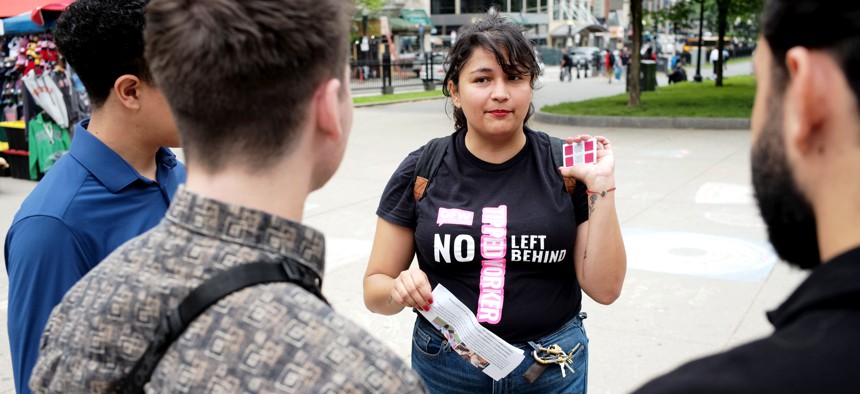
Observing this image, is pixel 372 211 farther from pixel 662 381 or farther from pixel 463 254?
pixel 662 381

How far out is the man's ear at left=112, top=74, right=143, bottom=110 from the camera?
81.5 inches

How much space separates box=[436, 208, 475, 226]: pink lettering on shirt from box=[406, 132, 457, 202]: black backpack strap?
13 cm

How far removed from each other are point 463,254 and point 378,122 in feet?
50.4

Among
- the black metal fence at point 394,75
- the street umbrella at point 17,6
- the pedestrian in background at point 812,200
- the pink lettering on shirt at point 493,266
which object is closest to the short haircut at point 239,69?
the pedestrian in background at point 812,200

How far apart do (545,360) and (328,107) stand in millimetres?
1461

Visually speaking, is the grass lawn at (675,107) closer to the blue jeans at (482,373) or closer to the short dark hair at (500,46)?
the short dark hair at (500,46)

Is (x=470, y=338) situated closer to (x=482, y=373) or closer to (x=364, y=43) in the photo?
(x=482, y=373)

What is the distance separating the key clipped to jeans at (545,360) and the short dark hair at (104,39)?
1411mm

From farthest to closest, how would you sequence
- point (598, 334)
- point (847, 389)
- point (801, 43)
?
point (598, 334)
point (801, 43)
point (847, 389)

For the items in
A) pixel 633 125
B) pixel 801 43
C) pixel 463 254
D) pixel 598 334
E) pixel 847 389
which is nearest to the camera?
pixel 847 389

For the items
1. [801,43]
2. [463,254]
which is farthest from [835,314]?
[463,254]

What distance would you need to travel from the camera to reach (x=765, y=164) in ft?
3.48

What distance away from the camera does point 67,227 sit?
6.29ft

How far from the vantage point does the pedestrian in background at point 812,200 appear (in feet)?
2.91
